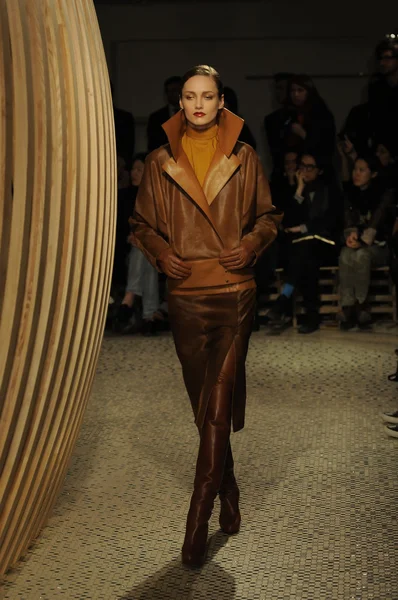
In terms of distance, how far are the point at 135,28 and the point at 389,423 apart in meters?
5.45

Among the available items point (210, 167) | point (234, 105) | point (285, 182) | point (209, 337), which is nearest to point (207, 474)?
point (209, 337)

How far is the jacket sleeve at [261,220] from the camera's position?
3.29 metres

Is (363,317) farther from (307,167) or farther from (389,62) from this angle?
(389,62)

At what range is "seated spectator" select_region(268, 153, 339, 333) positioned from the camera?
7418 millimetres

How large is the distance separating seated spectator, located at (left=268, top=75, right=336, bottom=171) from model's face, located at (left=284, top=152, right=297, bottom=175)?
3.8 inches

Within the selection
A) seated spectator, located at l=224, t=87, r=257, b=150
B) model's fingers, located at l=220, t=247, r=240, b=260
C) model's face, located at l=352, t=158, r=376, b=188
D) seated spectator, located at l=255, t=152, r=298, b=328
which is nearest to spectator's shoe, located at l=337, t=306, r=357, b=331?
seated spectator, located at l=255, t=152, r=298, b=328

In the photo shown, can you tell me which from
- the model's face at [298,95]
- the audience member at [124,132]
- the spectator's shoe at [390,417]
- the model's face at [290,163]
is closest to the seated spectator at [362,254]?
the model's face at [290,163]

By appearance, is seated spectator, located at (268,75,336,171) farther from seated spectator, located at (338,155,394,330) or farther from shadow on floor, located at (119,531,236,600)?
shadow on floor, located at (119,531,236,600)

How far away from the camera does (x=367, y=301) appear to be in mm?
7414

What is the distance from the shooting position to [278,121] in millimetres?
8375

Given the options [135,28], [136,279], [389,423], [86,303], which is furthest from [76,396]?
[135,28]

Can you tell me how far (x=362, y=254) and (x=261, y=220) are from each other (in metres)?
4.03

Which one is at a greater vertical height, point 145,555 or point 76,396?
point 76,396

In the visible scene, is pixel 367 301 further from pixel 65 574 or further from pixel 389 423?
pixel 65 574
